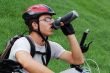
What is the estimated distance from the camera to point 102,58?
16.9m

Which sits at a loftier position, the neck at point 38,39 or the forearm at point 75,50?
the neck at point 38,39

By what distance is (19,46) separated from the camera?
6367 mm

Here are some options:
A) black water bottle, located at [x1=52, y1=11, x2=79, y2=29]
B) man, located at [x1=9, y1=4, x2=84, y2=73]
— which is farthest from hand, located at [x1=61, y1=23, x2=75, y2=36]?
black water bottle, located at [x1=52, y1=11, x2=79, y2=29]

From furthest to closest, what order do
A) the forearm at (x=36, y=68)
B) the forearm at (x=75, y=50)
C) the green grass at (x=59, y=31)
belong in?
the green grass at (x=59, y=31)
the forearm at (x=75, y=50)
the forearm at (x=36, y=68)

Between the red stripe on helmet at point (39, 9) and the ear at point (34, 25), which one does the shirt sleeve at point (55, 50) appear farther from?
the red stripe on helmet at point (39, 9)

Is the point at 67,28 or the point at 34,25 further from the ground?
the point at 34,25

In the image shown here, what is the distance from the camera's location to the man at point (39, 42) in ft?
20.0

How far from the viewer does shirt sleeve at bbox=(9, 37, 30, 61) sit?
20.7ft

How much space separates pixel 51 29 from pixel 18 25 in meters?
11.1

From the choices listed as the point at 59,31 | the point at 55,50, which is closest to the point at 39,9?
the point at 55,50

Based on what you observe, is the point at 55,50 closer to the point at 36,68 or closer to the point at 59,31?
the point at 36,68

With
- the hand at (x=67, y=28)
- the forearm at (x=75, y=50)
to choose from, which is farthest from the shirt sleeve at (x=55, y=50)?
the hand at (x=67, y=28)

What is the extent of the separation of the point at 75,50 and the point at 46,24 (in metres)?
0.78

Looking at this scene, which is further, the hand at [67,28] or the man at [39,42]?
the hand at [67,28]
